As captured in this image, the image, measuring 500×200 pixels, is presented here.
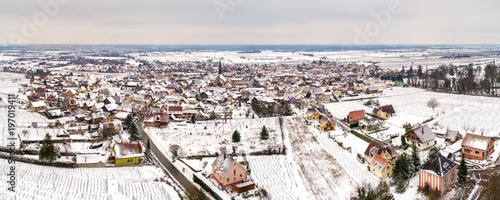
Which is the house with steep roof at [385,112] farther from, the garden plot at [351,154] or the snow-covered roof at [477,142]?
the snow-covered roof at [477,142]

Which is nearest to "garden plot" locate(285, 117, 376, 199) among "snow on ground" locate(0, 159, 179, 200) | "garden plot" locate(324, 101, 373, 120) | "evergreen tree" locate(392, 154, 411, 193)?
"evergreen tree" locate(392, 154, 411, 193)

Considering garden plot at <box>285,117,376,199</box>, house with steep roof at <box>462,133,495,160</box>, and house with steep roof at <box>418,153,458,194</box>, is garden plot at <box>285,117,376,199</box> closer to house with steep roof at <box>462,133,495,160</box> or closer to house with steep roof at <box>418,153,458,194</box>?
house with steep roof at <box>418,153,458,194</box>

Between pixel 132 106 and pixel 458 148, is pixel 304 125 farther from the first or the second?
pixel 132 106

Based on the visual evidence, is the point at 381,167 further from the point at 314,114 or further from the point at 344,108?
the point at 344,108

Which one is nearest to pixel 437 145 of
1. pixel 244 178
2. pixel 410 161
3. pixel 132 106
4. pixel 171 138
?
pixel 410 161

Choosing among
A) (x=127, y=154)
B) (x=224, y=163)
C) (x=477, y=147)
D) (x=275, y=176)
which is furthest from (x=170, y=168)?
(x=477, y=147)

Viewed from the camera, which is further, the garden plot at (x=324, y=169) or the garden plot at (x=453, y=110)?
the garden plot at (x=453, y=110)

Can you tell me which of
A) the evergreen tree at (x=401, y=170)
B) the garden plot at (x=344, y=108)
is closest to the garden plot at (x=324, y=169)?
the evergreen tree at (x=401, y=170)
